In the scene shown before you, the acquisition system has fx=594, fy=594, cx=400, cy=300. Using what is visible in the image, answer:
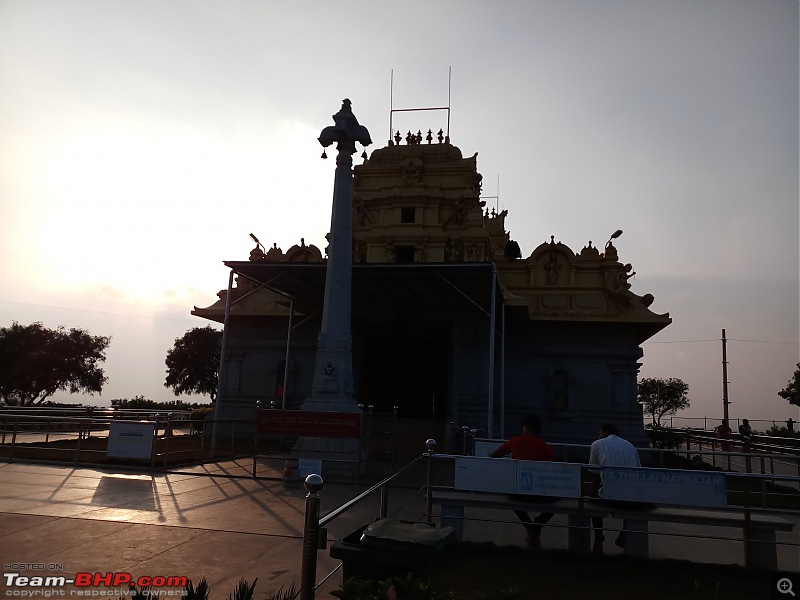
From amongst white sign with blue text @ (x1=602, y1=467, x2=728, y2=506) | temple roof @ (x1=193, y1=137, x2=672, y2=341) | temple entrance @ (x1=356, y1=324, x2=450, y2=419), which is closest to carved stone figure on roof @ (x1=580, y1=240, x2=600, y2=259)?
temple roof @ (x1=193, y1=137, x2=672, y2=341)

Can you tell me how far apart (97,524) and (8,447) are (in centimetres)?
824

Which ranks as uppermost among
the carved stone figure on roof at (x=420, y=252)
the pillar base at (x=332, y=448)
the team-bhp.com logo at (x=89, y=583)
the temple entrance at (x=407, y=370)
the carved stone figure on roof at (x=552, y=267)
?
the carved stone figure on roof at (x=420, y=252)

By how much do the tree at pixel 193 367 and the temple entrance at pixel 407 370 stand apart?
27.5 meters

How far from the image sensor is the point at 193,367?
53500 millimetres

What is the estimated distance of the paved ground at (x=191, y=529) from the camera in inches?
236

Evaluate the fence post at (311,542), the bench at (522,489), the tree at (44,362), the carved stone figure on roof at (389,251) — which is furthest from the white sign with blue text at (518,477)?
the tree at (44,362)

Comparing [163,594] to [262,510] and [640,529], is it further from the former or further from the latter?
[640,529]

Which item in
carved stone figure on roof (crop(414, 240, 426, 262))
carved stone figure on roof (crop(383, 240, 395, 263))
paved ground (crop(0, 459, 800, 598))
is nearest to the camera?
paved ground (crop(0, 459, 800, 598))

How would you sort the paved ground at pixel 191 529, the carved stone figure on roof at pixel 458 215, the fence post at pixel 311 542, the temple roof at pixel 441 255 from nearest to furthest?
1. the fence post at pixel 311 542
2. the paved ground at pixel 191 529
3. the temple roof at pixel 441 255
4. the carved stone figure on roof at pixel 458 215

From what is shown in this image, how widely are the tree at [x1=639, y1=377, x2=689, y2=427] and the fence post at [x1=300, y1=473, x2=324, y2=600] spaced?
197 ft

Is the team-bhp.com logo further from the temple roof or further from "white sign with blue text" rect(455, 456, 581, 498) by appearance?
the temple roof

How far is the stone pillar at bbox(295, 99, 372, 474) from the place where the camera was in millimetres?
15391

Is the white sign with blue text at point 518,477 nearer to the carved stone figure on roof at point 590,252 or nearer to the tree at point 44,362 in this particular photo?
the carved stone figure on roof at point 590,252

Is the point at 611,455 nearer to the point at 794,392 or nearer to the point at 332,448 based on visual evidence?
the point at 332,448
